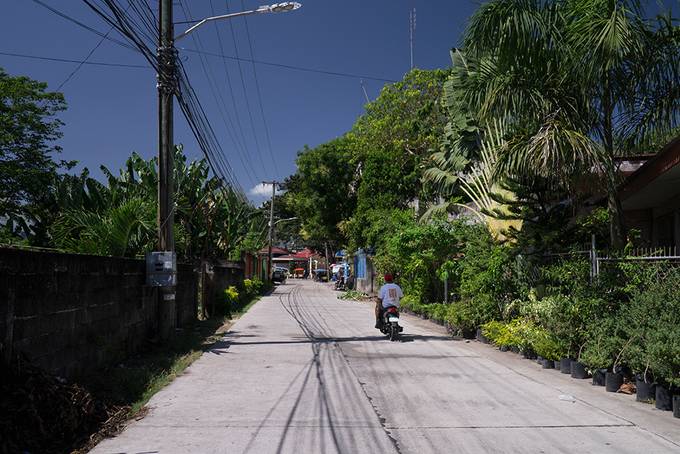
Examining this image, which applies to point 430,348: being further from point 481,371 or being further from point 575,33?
point 575,33

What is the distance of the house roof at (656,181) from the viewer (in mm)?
9266

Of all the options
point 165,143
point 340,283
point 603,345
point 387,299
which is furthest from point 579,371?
point 340,283

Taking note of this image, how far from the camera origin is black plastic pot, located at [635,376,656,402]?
23.6 feet

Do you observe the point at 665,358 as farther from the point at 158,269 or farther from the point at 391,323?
the point at 158,269

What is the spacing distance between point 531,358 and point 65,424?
7.87m

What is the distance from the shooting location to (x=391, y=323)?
1327 centimetres

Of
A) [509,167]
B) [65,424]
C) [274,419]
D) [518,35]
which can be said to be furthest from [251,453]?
[518,35]

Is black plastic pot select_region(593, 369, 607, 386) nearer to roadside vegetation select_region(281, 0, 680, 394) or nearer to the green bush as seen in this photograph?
roadside vegetation select_region(281, 0, 680, 394)

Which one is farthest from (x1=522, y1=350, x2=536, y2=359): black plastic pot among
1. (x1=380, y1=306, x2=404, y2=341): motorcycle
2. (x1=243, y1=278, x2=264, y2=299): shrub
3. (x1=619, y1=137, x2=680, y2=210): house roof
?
(x1=243, y1=278, x2=264, y2=299): shrub

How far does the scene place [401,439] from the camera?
18.7ft

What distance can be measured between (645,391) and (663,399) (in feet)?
1.28

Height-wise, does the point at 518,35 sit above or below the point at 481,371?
above

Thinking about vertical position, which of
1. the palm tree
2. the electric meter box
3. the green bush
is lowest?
the green bush

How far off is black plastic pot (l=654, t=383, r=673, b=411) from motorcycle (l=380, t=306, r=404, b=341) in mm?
6802
